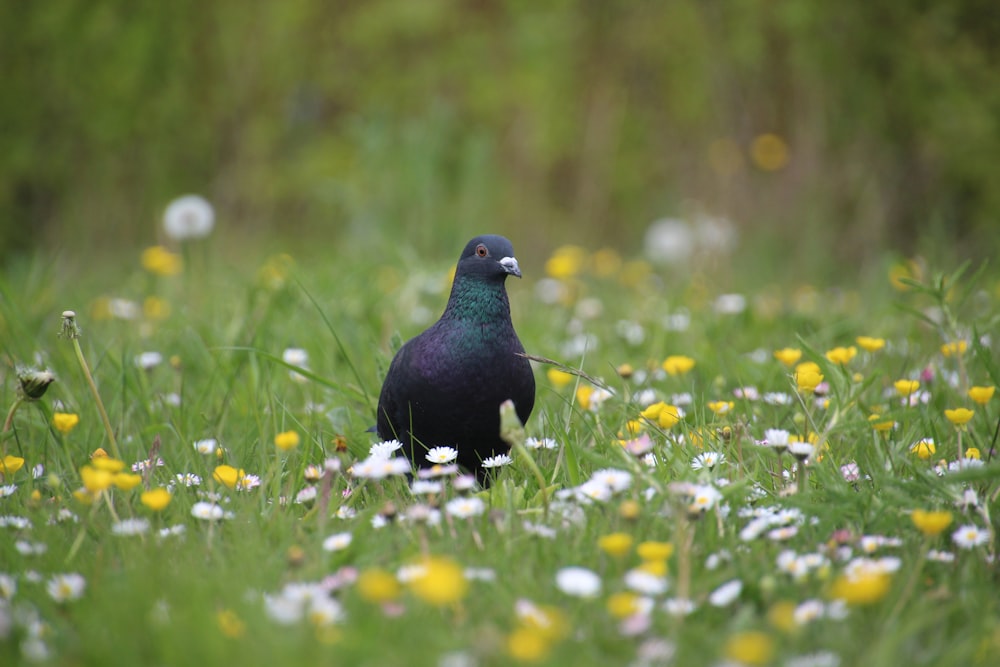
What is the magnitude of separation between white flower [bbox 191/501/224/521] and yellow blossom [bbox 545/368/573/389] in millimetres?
1406

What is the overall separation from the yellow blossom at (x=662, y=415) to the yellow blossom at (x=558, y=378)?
2.20 feet

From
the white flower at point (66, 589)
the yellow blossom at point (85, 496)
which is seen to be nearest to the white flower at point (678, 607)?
the white flower at point (66, 589)

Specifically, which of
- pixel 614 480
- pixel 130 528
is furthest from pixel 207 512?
pixel 614 480

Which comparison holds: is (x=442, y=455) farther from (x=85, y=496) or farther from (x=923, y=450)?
(x=923, y=450)

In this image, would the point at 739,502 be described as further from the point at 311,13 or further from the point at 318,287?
the point at 311,13

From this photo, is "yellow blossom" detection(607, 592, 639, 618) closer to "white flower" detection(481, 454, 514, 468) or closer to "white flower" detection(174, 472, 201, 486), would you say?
"white flower" detection(481, 454, 514, 468)

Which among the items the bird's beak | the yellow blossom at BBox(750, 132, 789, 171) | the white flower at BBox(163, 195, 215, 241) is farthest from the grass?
the yellow blossom at BBox(750, 132, 789, 171)

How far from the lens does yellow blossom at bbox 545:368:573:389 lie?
3176 millimetres

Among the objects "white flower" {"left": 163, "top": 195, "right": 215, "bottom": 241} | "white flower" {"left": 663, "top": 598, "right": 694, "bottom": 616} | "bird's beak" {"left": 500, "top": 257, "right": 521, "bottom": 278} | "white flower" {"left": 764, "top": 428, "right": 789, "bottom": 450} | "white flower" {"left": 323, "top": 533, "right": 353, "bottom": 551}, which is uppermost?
"bird's beak" {"left": 500, "top": 257, "right": 521, "bottom": 278}

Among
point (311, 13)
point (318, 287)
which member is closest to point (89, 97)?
point (311, 13)

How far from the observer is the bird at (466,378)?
246 centimetres

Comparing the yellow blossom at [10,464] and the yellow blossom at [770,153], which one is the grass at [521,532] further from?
the yellow blossom at [770,153]

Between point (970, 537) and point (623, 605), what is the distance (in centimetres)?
79

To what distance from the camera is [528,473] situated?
97.3 inches
